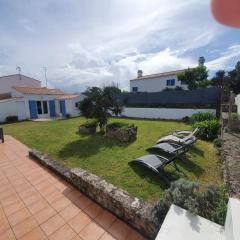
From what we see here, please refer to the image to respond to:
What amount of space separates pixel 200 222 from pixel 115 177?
300 cm

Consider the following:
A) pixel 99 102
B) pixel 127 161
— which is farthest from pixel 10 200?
pixel 99 102

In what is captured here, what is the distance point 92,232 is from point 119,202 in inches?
26.1

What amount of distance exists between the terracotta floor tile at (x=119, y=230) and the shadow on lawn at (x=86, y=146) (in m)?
3.87

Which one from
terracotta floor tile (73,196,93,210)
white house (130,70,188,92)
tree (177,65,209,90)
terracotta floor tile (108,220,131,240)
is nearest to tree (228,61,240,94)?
tree (177,65,209,90)

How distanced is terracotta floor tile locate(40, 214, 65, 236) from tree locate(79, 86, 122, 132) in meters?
6.72

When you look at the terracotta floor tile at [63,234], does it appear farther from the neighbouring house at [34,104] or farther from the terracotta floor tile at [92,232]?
the neighbouring house at [34,104]

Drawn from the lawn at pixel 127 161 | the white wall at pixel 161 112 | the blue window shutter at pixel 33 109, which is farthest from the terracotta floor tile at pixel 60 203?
the blue window shutter at pixel 33 109

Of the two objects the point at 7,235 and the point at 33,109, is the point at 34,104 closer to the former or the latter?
the point at 33,109

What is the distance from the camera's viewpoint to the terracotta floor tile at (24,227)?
3055mm

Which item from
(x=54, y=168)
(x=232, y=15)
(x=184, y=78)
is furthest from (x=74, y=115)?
(x=232, y=15)

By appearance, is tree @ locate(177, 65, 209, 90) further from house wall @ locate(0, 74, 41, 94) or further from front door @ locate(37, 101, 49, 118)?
Answer: house wall @ locate(0, 74, 41, 94)

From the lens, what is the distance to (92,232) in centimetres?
301

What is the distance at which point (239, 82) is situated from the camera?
19266 millimetres

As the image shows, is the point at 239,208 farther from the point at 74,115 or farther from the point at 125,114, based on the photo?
the point at 74,115
